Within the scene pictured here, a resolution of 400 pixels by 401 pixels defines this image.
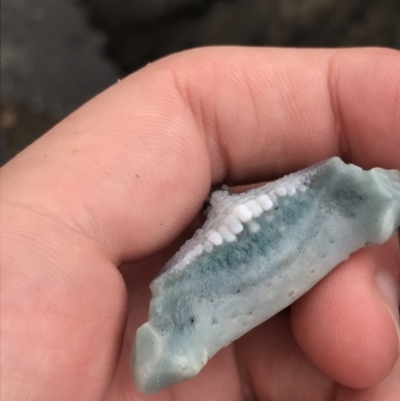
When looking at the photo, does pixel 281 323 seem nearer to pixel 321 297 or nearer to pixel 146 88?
pixel 321 297

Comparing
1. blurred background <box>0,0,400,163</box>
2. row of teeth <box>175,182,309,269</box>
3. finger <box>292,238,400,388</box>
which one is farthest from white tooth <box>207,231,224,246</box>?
blurred background <box>0,0,400,163</box>

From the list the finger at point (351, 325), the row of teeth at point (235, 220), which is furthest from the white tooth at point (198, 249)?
the finger at point (351, 325)

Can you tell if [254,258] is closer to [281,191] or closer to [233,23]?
[281,191]

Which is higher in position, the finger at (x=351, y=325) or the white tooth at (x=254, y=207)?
the white tooth at (x=254, y=207)

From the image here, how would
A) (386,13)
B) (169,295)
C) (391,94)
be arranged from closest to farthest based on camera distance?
(169,295)
(391,94)
(386,13)

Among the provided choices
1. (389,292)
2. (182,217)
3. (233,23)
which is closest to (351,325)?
(389,292)

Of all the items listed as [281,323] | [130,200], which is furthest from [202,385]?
[130,200]

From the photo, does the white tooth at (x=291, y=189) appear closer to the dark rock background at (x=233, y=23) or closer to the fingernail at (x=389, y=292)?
the fingernail at (x=389, y=292)
